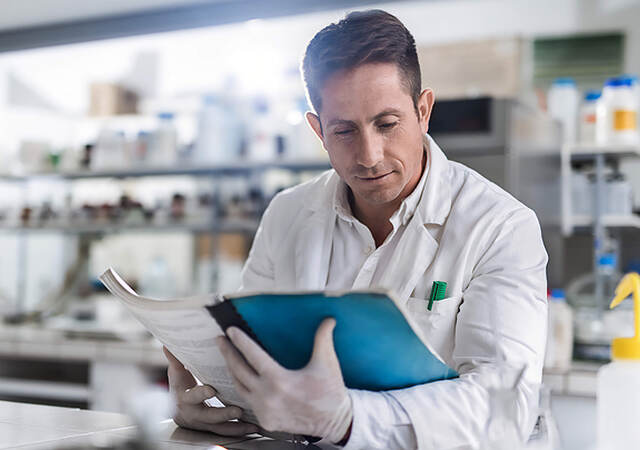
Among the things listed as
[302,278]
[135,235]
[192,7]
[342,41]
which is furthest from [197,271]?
[342,41]

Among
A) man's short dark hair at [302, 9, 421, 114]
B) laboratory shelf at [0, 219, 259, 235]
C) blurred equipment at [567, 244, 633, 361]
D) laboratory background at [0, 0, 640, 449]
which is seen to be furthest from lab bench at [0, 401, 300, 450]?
laboratory shelf at [0, 219, 259, 235]

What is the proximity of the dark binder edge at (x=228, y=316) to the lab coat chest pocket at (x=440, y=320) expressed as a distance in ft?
1.24

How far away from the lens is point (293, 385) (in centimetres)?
80

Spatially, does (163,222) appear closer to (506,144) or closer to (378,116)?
(506,144)

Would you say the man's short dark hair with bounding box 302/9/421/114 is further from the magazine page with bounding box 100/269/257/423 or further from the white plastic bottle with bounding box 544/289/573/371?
the white plastic bottle with bounding box 544/289/573/371

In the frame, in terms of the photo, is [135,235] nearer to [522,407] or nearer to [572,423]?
[572,423]

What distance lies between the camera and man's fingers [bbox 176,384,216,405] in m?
0.98

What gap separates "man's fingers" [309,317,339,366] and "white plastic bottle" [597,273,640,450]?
0.31 m

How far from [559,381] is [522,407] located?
1.46 meters

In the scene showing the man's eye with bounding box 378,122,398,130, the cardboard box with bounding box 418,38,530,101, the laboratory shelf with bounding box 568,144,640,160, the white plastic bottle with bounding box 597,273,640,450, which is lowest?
the white plastic bottle with bounding box 597,273,640,450

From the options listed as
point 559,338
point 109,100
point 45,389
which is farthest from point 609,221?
point 109,100

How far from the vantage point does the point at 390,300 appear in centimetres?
72

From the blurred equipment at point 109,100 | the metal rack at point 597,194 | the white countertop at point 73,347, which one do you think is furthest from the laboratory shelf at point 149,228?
the metal rack at point 597,194

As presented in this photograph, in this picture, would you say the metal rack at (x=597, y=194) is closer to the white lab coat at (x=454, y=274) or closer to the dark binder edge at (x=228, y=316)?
the white lab coat at (x=454, y=274)
